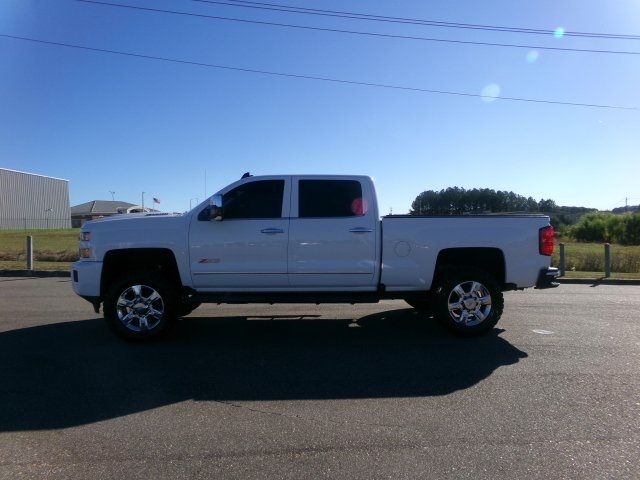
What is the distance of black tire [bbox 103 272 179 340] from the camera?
672 cm

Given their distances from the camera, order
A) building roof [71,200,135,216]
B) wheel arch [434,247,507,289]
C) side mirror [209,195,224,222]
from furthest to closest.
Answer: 1. building roof [71,200,135,216]
2. wheel arch [434,247,507,289]
3. side mirror [209,195,224,222]

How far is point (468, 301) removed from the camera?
701 cm

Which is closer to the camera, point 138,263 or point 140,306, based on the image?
point 140,306

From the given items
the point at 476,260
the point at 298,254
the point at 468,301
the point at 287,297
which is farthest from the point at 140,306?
the point at 476,260

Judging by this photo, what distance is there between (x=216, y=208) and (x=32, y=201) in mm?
92502

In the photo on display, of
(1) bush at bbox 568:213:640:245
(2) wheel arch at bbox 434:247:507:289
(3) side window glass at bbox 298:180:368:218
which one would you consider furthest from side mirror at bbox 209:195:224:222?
(1) bush at bbox 568:213:640:245

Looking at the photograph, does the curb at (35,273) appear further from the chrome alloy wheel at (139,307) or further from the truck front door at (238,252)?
the truck front door at (238,252)

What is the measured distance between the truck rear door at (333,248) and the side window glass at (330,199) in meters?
0.01

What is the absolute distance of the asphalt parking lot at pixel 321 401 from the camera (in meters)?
3.62

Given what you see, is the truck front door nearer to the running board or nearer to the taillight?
the running board

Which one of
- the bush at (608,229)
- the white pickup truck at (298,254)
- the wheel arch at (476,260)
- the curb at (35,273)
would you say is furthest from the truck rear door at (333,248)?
the bush at (608,229)

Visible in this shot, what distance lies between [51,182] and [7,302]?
93430 millimetres

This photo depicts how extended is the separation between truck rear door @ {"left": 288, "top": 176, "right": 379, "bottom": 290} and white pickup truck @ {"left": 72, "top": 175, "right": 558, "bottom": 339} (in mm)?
13

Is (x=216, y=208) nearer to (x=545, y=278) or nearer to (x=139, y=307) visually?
(x=139, y=307)
